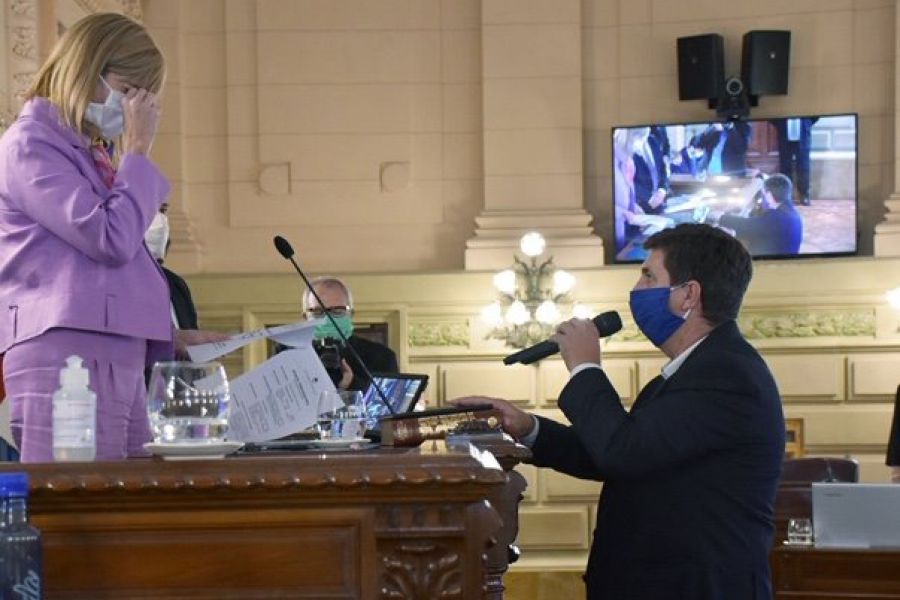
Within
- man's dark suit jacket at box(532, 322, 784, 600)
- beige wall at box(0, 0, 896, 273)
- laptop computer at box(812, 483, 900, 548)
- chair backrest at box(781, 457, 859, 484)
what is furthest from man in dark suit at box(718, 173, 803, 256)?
man's dark suit jacket at box(532, 322, 784, 600)

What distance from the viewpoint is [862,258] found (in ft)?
38.9

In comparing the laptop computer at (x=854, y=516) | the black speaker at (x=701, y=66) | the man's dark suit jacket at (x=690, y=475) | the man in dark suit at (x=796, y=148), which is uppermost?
the black speaker at (x=701, y=66)

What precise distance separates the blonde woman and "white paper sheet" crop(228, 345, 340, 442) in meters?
0.20

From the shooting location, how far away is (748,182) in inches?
484

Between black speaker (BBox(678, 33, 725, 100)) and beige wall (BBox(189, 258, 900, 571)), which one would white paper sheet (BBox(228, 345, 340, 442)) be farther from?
black speaker (BBox(678, 33, 725, 100))

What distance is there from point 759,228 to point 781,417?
342 inches

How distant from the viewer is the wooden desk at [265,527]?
84.4 inches

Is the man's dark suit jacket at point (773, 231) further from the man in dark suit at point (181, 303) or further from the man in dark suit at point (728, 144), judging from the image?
the man in dark suit at point (181, 303)

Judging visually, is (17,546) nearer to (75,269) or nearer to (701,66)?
(75,269)

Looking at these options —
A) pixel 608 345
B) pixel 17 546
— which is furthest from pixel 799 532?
pixel 608 345

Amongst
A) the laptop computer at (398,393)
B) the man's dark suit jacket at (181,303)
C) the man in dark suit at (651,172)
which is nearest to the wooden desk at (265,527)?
the laptop computer at (398,393)

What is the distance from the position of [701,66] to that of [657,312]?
859 centimetres

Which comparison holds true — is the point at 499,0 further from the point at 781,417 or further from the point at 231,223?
the point at 781,417

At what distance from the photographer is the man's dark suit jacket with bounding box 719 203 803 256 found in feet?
39.9
